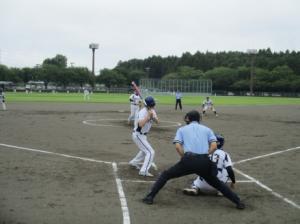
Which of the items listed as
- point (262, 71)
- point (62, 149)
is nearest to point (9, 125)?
point (62, 149)

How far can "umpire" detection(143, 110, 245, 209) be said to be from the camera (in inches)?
293

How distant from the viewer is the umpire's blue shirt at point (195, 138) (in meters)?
7.51

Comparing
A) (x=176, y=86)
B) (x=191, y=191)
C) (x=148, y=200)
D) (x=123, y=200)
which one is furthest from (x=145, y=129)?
(x=176, y=86)

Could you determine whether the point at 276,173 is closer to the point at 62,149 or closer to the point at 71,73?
the point at 62,149

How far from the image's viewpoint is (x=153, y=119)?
10.1 m

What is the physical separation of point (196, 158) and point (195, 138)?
358 millimetres

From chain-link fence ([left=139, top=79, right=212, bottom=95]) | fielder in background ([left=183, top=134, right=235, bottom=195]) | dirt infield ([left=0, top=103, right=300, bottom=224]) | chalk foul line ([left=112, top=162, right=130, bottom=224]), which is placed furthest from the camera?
chain-link fence ([left=139, top=79, right=212, bottom=95])

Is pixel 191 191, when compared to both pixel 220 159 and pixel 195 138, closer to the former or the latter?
pixel 220 159

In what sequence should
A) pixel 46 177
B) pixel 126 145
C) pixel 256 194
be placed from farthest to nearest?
pixel 126 145
pixel 46 177
pixel 256 194

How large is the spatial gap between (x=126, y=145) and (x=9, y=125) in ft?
28.9

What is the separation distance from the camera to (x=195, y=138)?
757 centimetres

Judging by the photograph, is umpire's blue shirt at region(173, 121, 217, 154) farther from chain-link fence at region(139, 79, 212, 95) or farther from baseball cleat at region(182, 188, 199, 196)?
chain-link fence at region(139, 79, 212, 95)

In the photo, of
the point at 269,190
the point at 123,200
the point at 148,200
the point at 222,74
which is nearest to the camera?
the point at 148,200

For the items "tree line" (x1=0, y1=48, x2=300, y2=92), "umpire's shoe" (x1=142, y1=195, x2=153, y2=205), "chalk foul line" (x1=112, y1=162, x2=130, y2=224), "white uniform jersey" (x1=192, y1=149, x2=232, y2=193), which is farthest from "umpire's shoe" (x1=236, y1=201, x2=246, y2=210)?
"tree line" (x1=0, y1=48, x2=300, y2=92)
